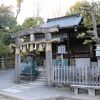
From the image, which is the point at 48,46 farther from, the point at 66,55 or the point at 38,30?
the point at 66,55

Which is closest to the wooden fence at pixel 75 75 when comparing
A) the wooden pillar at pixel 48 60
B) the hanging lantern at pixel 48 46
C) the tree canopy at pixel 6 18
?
the wooden pillar at pixel 48 60

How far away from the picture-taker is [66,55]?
66.0ft

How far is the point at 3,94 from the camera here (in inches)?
537

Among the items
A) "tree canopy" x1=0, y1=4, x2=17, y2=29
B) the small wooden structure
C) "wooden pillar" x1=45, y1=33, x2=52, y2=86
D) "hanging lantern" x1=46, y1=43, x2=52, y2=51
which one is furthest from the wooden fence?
"tree canopy" x1=0, y1=4, x2=17, y2=29

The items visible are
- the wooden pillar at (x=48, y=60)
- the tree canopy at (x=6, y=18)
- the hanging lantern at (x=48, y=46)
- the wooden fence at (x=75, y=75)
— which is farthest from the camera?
the tree canopy at (x=6, y=18)

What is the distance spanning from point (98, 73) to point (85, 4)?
373 cm

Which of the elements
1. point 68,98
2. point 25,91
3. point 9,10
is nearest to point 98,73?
point 68,98

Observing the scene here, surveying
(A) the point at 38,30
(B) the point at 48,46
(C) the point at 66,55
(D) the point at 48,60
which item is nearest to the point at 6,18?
(C) the point at 66,55

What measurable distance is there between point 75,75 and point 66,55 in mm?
6111

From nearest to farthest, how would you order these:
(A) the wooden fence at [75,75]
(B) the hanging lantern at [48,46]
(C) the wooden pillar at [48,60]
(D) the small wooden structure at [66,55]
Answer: (A) the wooden fence at [75,75] → (D) the small wooden structure at [66,55] → (C) the wooden pillar at [48,60] → (B) the hanging lantern at [48,46]

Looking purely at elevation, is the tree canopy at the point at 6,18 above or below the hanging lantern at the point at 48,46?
above

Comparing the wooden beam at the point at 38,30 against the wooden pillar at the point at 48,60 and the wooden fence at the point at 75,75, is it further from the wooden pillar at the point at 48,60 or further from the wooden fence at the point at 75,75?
the wooden fence at the point at 75,75

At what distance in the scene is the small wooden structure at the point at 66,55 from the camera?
13.7 m

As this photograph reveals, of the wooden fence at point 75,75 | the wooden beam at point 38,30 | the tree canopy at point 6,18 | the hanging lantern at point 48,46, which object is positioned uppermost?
the tree canopy at point 6,18
